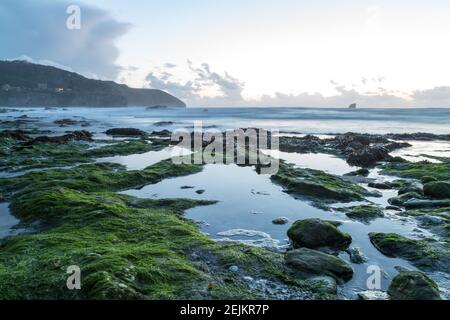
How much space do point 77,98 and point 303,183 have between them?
202 metres

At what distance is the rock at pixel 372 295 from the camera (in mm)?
6668

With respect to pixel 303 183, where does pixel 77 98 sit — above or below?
above

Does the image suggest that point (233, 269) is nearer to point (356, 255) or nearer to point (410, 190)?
point (356, 255)

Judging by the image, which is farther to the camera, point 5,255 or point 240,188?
point 240,188

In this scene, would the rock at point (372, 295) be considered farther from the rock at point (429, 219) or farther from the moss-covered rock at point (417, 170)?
the moss-covered rock at point (417, 170)

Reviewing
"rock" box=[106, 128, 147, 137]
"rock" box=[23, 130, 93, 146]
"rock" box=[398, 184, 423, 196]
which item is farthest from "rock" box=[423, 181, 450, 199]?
"rock" box=[106, 128, 147, 137]

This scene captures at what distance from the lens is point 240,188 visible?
15805mm

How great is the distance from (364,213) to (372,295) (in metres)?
5.78

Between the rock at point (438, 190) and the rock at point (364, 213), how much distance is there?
3003 mm

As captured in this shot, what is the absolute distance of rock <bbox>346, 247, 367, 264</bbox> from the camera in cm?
847

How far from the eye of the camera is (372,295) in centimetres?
679

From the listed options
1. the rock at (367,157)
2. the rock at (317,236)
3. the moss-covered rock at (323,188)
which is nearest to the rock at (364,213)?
the moss-covered rock at (323,188)
